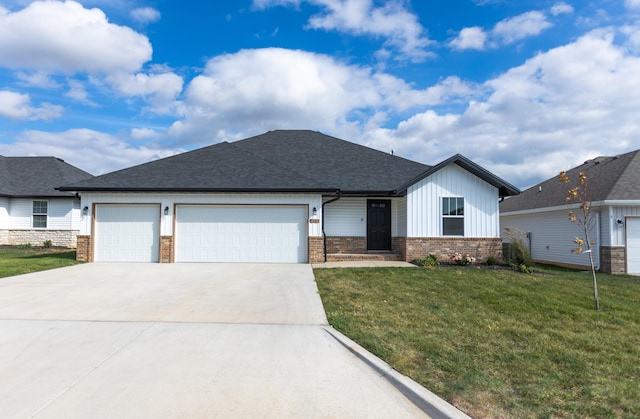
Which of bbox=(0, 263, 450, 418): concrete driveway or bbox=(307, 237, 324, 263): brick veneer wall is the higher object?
bbox=(307, 237, 324, 263): brick veneer wall

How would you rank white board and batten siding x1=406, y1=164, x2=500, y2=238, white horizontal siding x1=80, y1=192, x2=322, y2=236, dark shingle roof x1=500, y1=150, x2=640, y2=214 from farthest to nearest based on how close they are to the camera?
white board and batten siding x1=406, y1=164, x2=500, y2=238 < dark shingle roof x1=500, y1=150, x2=640, y2=214 < white horizontal siding x1=80, y1=192, x2=322, y2=236

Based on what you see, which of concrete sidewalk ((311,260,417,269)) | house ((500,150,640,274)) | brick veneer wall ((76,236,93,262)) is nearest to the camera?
concrete sidewalk ((311,260,417,269))

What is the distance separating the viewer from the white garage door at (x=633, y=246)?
13953 mm

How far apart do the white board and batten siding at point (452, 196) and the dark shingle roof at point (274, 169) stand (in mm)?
850

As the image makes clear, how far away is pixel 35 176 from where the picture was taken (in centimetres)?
2272

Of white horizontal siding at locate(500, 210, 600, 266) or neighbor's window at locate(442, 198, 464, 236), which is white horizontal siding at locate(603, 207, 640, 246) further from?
neighbor's window at locate(442, 198, 464, 236)

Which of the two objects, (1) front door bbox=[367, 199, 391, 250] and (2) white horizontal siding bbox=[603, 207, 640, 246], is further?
(1) front door bbox=[367, 199, 391, 250]

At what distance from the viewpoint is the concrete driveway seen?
11.4 ft

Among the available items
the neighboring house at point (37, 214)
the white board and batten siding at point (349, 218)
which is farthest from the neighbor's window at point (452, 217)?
the neighboring house at point (37, 214)

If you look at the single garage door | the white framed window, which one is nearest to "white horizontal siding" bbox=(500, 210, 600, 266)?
the single garage door

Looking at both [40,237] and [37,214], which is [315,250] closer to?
[40,237]

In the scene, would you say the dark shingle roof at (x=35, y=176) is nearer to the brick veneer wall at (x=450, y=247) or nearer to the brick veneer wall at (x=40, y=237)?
the brick veneer wall at (x=40, y=237)

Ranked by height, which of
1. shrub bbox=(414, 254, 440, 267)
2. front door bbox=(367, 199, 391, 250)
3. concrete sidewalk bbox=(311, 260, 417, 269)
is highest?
front door bbox=(367, 199, 391, 250)

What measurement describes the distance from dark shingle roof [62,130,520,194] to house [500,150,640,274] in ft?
21.2
